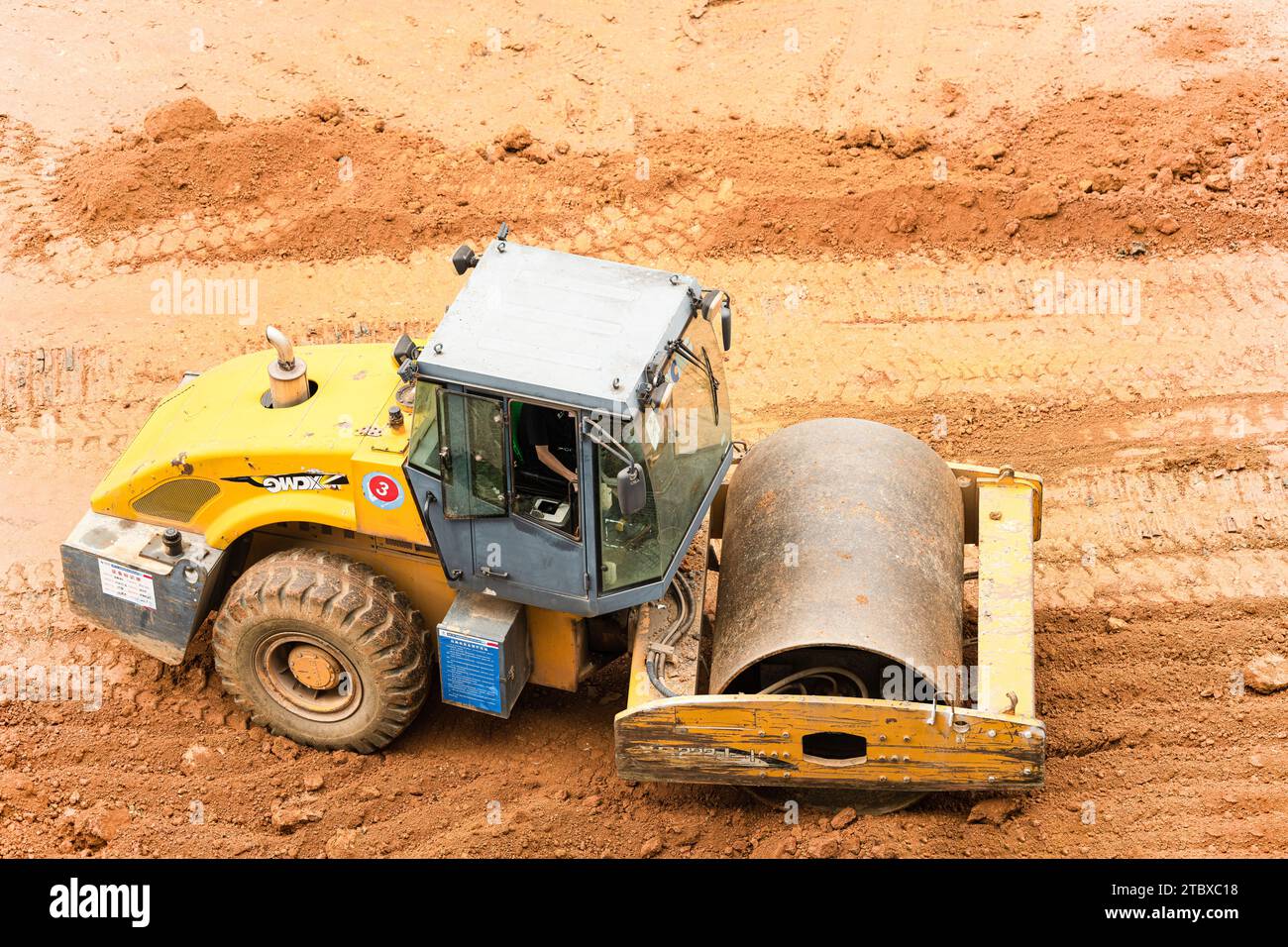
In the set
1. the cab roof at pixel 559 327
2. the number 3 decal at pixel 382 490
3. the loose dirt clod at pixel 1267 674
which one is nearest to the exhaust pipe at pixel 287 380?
the number 3 decal at pixel 382 490

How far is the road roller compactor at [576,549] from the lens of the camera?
6.57 meters

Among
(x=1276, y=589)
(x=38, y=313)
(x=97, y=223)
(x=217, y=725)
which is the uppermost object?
(x=97, y=223)

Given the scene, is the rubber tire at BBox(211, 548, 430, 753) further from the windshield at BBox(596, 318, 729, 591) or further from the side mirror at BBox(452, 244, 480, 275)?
the side mirror at BBox(452, 244, 480, 275)

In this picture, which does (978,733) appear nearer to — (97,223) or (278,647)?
(278,647)

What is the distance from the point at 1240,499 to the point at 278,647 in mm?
5493

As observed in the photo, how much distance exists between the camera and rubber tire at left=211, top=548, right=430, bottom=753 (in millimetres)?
7098

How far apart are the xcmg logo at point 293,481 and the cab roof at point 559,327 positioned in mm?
924

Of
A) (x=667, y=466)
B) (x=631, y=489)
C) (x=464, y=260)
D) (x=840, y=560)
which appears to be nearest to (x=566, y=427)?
(x=667, y=466)

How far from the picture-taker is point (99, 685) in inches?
321

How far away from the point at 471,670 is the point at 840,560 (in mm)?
1745

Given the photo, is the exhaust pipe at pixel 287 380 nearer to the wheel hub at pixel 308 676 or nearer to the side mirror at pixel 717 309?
the wheel hub at pixel 308 676

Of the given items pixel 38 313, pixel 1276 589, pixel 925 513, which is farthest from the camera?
pixel 38 313

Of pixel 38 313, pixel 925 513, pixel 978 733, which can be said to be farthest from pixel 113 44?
pixel 978 733

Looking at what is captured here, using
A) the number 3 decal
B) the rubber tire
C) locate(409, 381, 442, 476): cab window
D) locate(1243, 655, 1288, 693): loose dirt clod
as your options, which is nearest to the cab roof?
locate(409, 381, 442, 476): cab window
